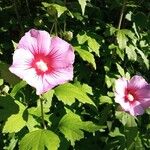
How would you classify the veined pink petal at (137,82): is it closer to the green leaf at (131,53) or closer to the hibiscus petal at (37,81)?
the green leaf at (131,53)

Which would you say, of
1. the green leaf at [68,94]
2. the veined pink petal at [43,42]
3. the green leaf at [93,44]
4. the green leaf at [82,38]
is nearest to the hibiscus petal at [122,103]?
the green leaf at [93,44]

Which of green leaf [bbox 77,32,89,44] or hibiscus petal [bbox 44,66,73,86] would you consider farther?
green leaf [bbox 77,32,89,44]

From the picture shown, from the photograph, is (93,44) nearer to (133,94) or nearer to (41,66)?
(133,94)

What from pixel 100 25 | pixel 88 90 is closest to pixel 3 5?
pixel 100 25

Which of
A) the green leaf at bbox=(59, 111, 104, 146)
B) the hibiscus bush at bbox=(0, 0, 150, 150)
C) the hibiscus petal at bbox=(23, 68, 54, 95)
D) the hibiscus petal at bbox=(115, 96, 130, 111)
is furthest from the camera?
the hibiscus petal at bbox=(115, 96, 130, 111)

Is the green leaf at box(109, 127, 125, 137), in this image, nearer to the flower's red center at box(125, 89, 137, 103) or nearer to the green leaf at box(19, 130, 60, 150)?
the flower's red center at box(125, 89, 137, 103)

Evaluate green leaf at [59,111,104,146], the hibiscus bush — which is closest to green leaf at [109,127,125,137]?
the hibiscus bush

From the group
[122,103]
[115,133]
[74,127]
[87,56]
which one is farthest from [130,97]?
[74,127]
